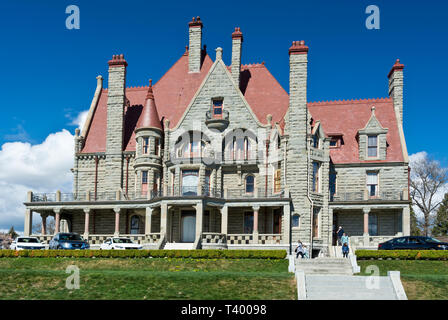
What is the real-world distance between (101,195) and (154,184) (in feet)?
15.2

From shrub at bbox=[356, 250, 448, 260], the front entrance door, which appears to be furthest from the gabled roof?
shrub at bbox=[356, 250, 448, 260]

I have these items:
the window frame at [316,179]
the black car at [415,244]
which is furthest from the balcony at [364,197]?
the black car at [415,244]

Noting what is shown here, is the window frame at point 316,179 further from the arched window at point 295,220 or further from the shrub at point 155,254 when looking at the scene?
the shrub at point 155,254

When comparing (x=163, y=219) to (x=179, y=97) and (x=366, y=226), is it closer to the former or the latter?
(x=179, y=97)

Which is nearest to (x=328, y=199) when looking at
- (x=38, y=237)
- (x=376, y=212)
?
(x=376, y=212)

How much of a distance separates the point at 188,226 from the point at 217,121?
27.9ft

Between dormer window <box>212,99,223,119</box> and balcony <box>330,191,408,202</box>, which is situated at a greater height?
dormer window <box>212,99,223,119</box>

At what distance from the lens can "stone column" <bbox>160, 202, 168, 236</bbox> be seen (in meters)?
44.9

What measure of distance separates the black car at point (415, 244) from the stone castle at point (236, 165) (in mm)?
6410

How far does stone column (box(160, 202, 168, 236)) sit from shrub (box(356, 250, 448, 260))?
14.8 m

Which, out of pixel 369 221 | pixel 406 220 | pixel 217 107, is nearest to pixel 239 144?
pixel 217 107

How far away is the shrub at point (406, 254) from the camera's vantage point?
35066 millimetres

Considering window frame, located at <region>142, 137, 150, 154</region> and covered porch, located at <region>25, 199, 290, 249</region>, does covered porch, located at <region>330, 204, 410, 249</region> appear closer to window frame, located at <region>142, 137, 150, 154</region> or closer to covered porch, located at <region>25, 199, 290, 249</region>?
covered porch, located at <region>25, 199, 290, 249</region>
